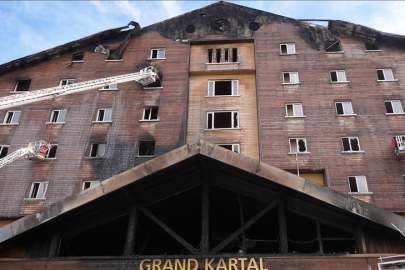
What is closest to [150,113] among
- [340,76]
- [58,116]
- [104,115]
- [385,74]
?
[104,115]

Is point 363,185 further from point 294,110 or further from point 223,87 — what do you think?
point 223,87

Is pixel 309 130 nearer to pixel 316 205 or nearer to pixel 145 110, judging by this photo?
pixel 145 110

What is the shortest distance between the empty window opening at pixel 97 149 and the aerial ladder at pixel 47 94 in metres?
3.68

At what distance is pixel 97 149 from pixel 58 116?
5.66 m

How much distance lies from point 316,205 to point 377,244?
6.47ft

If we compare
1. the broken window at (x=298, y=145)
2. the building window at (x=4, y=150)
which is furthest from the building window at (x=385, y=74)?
the building window at (x=4, y=150)

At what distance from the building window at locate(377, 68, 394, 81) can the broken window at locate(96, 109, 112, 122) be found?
25303 mm

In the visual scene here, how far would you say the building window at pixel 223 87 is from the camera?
3575cm

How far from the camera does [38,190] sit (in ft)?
102

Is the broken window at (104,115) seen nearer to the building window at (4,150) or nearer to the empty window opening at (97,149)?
the empty window opening at (97,149)

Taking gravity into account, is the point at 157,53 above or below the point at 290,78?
above

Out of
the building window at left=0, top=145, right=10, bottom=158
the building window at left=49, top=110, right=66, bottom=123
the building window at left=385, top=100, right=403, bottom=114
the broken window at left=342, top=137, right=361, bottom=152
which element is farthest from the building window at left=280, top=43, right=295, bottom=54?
the building window at left=0, top=145, right=10, bottom=158

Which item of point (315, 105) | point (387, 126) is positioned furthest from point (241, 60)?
point (387, 126)

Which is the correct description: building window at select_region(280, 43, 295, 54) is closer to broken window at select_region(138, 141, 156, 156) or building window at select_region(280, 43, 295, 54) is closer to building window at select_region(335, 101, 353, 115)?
building window at select_region(335, 101, 353, 115)
